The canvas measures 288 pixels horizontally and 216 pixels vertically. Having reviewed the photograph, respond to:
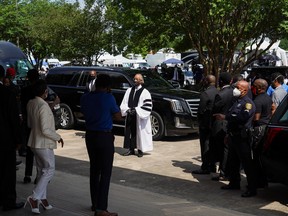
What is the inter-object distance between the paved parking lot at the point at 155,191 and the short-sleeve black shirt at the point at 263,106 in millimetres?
1057

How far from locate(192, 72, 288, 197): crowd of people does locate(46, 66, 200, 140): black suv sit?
305cm

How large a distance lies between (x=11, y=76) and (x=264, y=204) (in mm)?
5113

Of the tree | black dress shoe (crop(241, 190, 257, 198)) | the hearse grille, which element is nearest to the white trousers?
black dress shoe (crop(241, 190, 257, 198))

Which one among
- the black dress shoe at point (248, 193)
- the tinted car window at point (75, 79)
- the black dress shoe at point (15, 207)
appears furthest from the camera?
the tinted car window at point (75, 79)

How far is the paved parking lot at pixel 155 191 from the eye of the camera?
6074 millimetres

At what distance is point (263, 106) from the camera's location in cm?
701

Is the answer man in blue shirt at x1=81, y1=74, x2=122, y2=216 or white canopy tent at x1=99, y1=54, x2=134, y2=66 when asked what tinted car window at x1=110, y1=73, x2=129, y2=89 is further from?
white canopy tent at x1=99, y1=54, x2=134, y2=66

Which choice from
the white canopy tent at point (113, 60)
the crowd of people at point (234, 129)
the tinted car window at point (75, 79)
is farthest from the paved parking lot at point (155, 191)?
the white canopy tent at point (113, 60)

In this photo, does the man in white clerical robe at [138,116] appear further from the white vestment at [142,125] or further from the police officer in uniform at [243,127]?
the police officer in uniform at [243,127]

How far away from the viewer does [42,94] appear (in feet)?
19.4

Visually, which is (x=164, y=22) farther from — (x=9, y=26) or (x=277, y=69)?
(x=9, y=26)

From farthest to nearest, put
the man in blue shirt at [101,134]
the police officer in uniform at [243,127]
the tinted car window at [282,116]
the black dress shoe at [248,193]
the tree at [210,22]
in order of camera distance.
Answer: the tree at [210,22] < the black dress shoe at [248,193] < the police officer in uniform at [243,127] < the tinted car window at [282,116] < the man in blue shirt at [101,134]

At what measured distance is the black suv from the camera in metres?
11.2

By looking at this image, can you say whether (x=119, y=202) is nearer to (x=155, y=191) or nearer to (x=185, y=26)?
(x=155, y=191)
